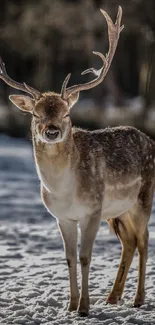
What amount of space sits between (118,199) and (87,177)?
17.3 inches

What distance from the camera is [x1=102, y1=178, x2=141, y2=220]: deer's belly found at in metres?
7.45

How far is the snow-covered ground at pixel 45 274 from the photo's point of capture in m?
7.09

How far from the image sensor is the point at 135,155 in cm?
789

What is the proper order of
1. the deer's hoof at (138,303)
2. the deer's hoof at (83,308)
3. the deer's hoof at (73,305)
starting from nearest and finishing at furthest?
1. the deer's hoof at (83,308)
2. the deer's hoof at (73,305)
3. the deer's hoof at (138,303)

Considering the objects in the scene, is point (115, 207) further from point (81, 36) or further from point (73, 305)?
point (81, 36)

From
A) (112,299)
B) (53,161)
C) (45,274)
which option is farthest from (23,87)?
(45,274)

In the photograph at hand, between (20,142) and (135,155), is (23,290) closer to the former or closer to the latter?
(135,155)

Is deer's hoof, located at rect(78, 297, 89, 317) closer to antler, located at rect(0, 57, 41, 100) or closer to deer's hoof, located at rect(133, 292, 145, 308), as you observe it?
deer's hoof, located at rect(133, 292, 145, 308)

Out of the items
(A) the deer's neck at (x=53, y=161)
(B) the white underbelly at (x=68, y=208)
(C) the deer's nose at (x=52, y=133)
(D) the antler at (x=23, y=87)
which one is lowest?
(B) the white underbelly at (x=68, y=208)

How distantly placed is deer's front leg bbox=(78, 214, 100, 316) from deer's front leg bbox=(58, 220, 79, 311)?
7.2 inches

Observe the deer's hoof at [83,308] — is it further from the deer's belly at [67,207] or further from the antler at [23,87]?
the antler at [23,87]

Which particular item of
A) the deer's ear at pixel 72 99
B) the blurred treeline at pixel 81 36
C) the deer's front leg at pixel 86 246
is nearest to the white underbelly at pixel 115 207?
the deer's front leg at pixel 86 246

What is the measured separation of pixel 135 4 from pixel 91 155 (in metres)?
19.3

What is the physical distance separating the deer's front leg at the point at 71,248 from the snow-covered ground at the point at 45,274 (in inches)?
5.5
